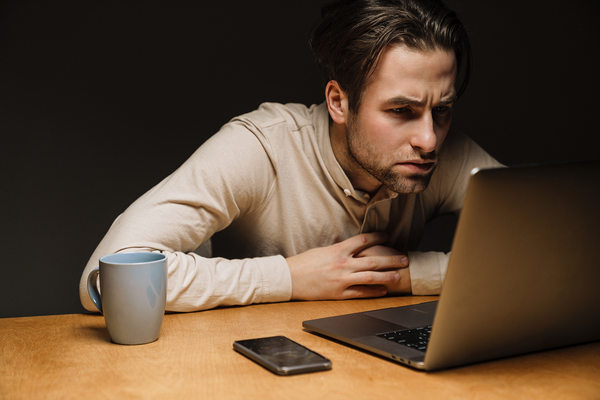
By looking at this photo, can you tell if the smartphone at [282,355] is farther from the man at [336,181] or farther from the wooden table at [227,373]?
the man at [336,181]

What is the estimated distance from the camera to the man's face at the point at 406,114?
3.87 ft

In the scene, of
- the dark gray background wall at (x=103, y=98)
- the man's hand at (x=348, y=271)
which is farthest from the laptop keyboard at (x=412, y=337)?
the dark gray background wall at (x=103, y=98)

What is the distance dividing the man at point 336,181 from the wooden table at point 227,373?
21 cm

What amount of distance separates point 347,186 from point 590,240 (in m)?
0.71

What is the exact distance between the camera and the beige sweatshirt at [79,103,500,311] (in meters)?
1.08

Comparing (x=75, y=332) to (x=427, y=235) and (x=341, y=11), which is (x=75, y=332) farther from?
(x=427, y=235)

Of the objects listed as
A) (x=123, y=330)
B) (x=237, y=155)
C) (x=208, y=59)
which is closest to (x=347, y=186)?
(x=237, y=155)

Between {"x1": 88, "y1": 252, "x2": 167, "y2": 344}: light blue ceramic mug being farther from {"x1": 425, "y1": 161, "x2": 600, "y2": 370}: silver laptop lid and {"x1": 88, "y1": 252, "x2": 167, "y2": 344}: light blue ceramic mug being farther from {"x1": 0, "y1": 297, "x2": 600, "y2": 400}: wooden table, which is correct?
{"x1": 425, "y1": 161, "x2": 600, "y2": 370}: silver laptop lid

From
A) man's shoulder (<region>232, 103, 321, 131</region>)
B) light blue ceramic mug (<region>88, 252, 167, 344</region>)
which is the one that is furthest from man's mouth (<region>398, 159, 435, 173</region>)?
light blue ceramic mug (<region>88, 252, 167, 344</region>)

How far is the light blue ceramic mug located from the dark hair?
0.67m

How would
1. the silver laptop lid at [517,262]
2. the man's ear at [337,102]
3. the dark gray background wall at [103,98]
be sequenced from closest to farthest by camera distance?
the silver laptop lid at [517,262] → the man's ear at [337,102] → the dark gray background wall at [103,98]

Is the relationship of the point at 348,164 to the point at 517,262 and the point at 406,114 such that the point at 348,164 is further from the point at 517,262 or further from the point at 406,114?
the point at 517,262

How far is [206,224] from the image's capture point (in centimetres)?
121

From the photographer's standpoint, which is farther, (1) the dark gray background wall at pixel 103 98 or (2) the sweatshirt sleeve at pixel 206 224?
(1) the dark gray background wall at pixel 103 98
